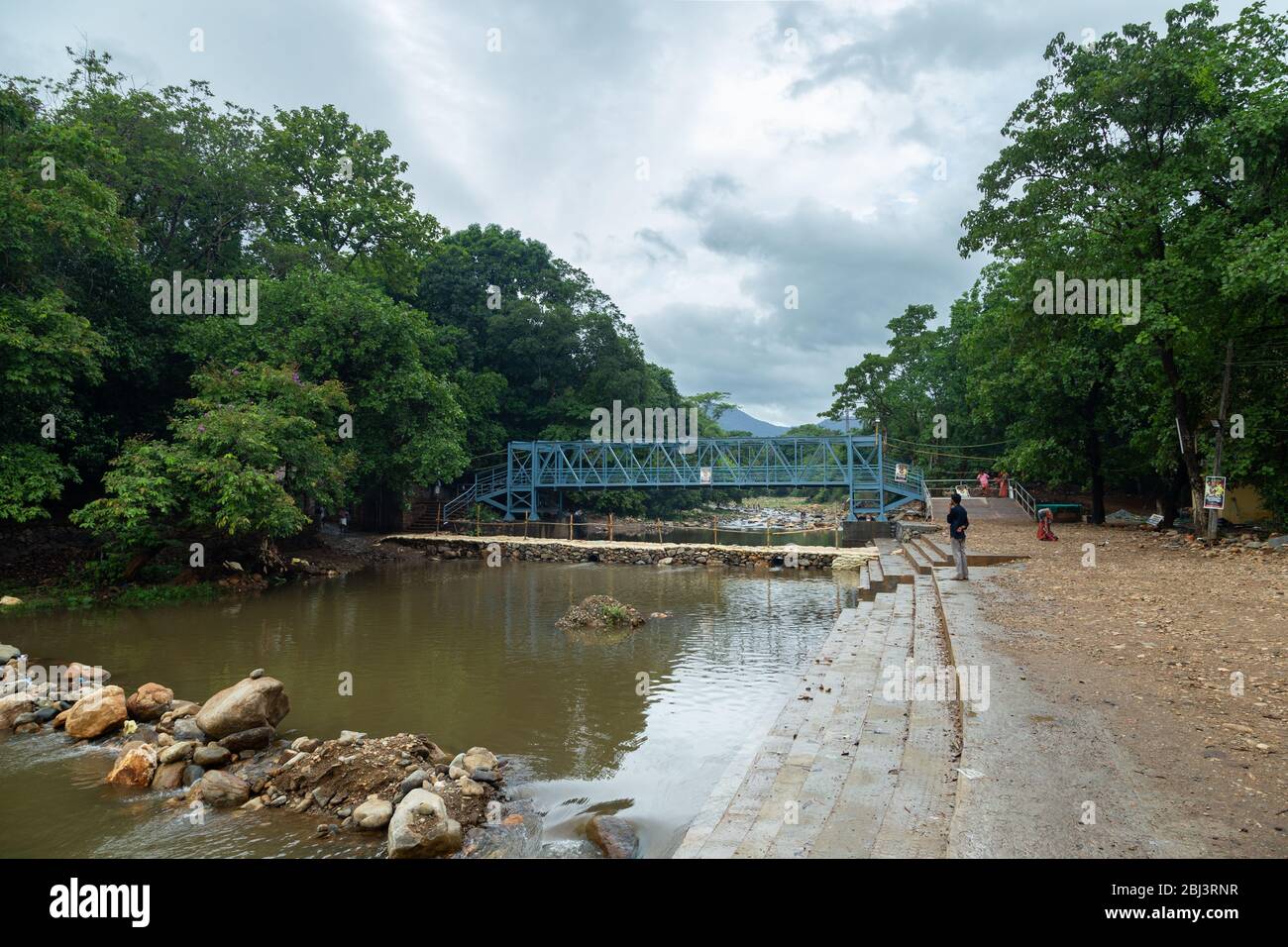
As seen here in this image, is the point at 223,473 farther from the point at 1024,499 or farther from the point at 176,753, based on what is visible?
the point at 1024,499

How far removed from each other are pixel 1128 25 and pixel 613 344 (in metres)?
26.1

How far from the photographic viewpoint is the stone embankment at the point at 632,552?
75.4 ft

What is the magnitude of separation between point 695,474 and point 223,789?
29738 millimetres

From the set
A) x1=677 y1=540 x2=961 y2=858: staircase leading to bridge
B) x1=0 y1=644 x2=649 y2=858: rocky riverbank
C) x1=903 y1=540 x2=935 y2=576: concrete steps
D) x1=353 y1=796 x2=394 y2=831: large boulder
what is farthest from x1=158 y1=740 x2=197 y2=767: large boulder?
x1=903 y1=540 x2=935 y2=576: concrete steps

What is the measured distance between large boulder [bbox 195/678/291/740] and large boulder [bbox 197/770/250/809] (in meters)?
1.00

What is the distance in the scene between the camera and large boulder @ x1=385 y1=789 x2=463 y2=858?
4.97 meters

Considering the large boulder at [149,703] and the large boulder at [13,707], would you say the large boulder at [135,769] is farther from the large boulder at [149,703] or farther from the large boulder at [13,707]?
the large boulder at [13,707]

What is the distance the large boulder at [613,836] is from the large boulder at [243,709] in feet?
13.3

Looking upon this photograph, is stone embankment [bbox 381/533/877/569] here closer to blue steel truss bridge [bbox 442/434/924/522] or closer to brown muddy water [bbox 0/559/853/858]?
brown muddy water [bbox 0/559/853/858]

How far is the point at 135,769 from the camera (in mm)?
6414

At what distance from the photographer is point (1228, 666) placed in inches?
237

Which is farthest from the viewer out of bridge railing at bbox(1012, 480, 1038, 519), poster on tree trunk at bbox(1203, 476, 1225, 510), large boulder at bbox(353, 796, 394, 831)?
bridge railing at bbox(1012, 480, 1038, 519)
